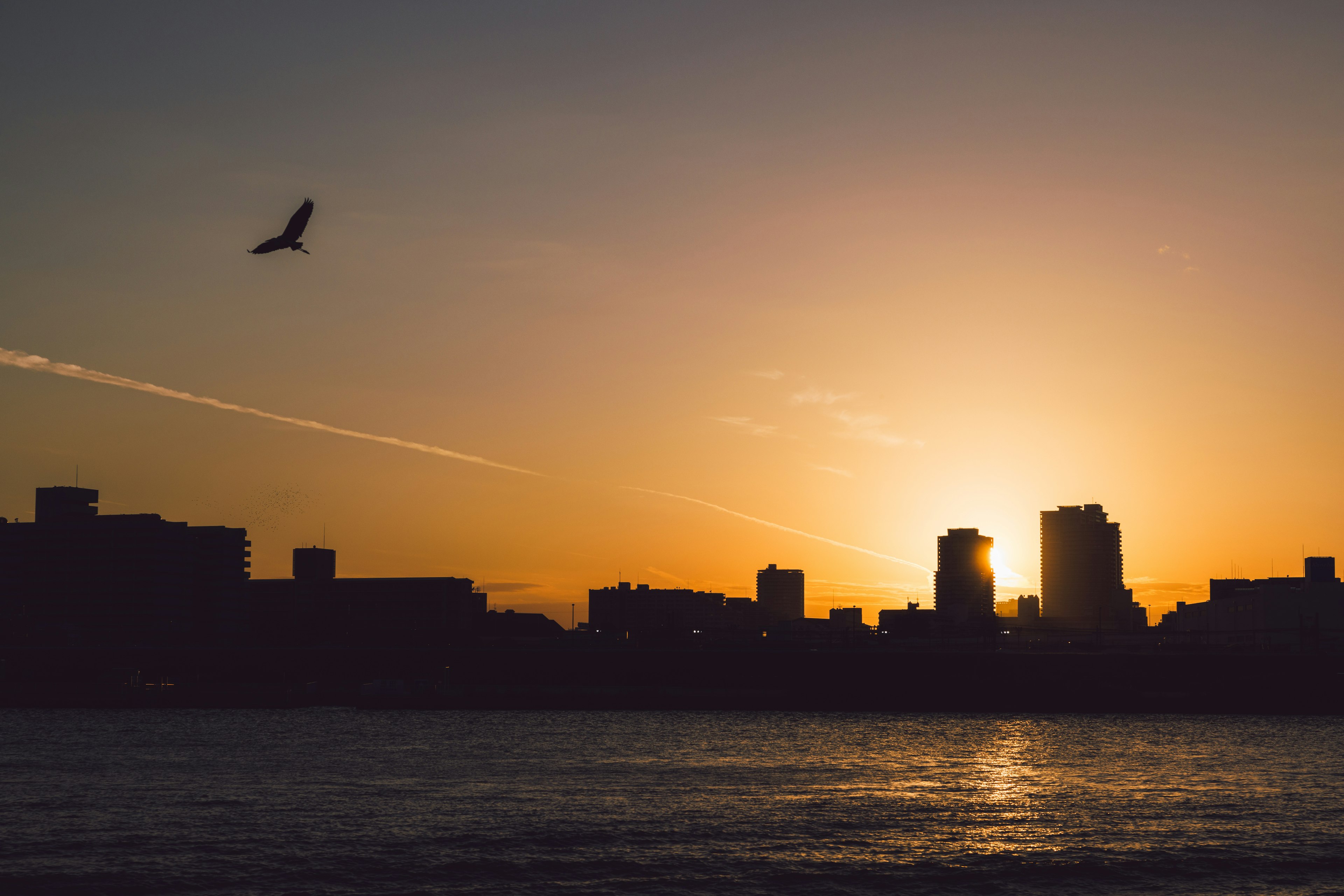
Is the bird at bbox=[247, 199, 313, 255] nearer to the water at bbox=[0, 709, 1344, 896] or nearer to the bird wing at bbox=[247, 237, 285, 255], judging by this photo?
the bird wing at bbox=[247, 237, 285, 255]

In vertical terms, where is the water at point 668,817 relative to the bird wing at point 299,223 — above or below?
below

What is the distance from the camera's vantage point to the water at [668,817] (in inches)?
2173

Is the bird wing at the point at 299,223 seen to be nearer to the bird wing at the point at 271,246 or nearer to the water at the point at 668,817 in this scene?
the bird wing at the point at 271,246

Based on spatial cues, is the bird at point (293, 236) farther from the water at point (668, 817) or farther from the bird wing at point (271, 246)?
the water at point (668, 817)

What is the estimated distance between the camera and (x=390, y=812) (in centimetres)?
7456

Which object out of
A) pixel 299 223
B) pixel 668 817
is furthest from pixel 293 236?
pixel 668 817

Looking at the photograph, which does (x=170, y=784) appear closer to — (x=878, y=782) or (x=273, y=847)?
(x=273, y=847)

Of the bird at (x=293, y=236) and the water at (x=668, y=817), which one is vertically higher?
the bird at (x=293, y=236)

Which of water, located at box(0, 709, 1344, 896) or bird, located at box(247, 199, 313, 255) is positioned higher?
bird, located at box(247, 199, 313, 255)

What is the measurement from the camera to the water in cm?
5519

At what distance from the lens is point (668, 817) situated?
73.1m

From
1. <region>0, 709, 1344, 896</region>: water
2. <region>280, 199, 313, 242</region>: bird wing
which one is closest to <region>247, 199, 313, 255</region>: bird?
<region>280, 199, 313, 242</region>: bird wing

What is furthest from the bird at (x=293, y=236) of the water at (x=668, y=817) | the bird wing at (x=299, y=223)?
the water at (x=668, y=817)

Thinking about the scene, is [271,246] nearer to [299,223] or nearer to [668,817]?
[299,223]
